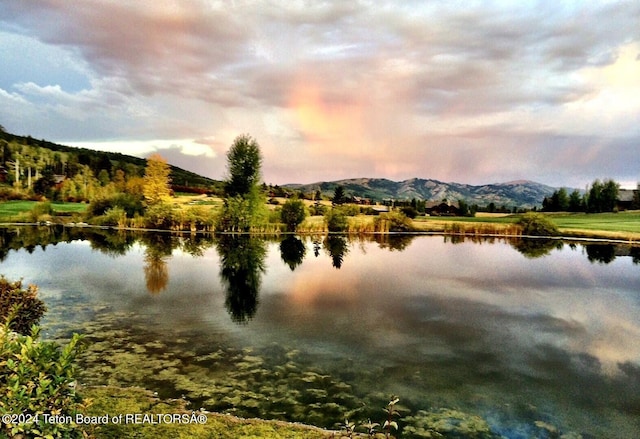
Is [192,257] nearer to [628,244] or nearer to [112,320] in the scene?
[112,320]

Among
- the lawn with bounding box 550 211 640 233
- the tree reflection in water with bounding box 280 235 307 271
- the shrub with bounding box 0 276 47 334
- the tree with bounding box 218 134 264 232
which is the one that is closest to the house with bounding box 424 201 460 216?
the lawn with bounding box 550 211 640 233

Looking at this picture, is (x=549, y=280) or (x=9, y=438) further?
(x=549, y=280)

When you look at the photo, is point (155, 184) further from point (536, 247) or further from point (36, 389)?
point (36, 389)

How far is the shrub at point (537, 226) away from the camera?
64.6m

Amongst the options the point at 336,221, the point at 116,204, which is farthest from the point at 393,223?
the point at 116,204

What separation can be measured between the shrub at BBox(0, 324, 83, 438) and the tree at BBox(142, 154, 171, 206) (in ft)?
212

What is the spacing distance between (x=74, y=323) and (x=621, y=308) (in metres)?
24.8

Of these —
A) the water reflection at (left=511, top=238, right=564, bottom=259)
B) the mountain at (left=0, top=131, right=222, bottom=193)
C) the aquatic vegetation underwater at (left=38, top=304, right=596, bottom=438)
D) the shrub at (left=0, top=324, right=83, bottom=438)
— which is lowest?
the aquatic vegetation underwater at (left=38, top=304, right=596, bottom=438)

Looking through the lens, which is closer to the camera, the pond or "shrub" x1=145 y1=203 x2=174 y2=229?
the pond

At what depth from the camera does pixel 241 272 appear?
28.1 metres

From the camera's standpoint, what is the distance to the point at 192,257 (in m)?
34.4

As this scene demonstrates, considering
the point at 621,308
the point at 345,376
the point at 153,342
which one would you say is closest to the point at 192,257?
the point at 153,342

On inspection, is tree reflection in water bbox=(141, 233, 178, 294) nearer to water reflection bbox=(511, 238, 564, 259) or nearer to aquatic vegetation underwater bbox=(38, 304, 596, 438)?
aquatic vegetation underwater bbox=(38, 304, 596, 438)

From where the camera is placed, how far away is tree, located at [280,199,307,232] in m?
62.4
